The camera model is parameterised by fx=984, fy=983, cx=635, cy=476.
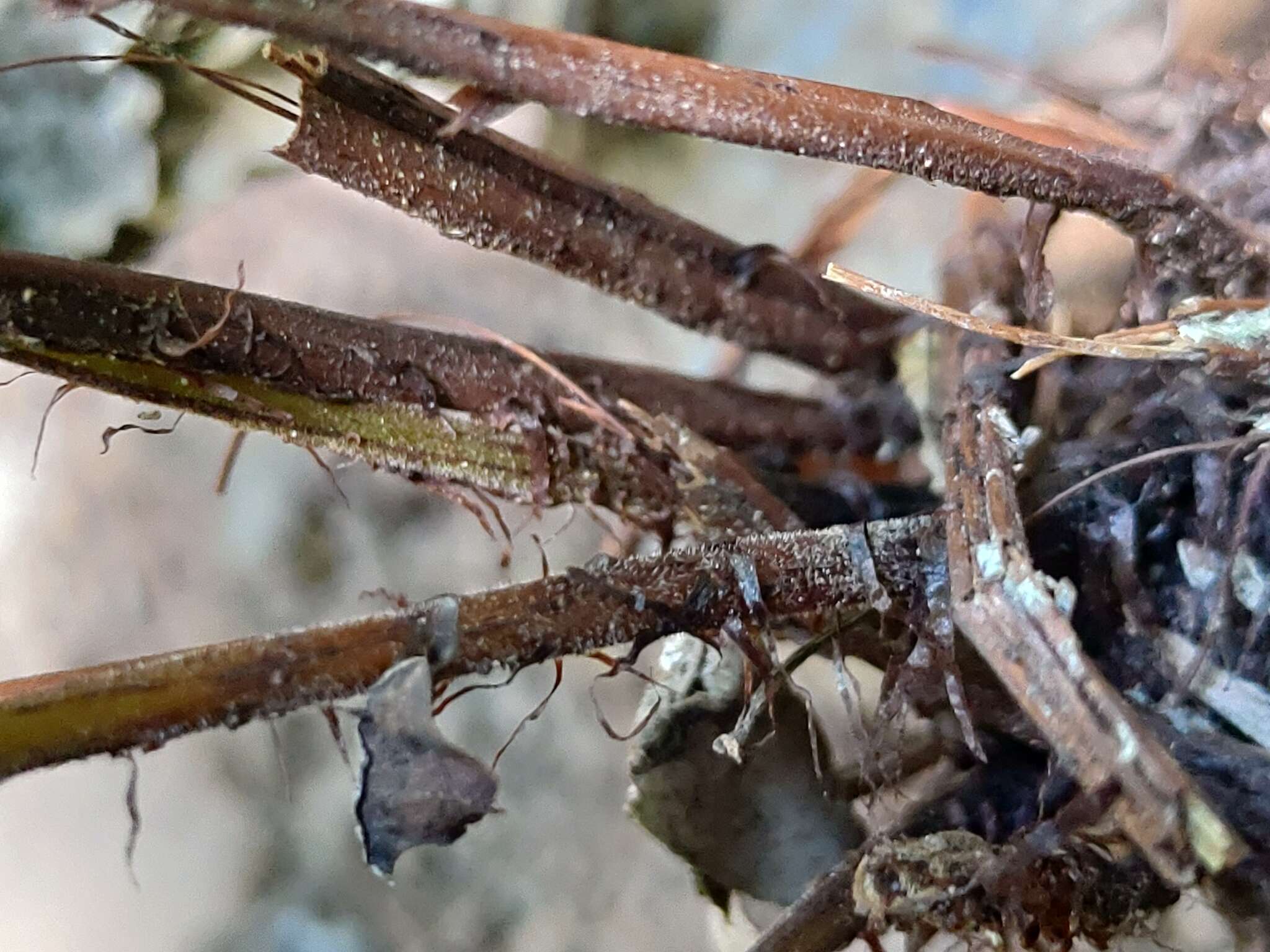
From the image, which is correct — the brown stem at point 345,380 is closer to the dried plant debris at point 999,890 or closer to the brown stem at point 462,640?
the brown stem at point 462,640

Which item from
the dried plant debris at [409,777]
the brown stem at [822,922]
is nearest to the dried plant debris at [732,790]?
the brown stem at [822,922]

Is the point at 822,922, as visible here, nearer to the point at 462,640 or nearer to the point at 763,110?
the point at 462,640

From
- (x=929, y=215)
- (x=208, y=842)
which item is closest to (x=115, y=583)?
(x=208, y=842)

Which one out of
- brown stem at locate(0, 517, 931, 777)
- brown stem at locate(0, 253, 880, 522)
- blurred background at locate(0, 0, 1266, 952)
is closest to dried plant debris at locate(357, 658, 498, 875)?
brown stem at locate(0, 517, 931, 777)

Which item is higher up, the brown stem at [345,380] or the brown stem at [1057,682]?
the brown stem at [1057,682]

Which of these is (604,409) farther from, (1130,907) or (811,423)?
(1130,907)

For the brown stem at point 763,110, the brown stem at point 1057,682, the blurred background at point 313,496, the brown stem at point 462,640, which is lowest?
the blurred background at point 313,496

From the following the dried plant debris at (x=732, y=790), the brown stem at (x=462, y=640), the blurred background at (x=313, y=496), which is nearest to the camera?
the brown stem at (x=462, y=640)

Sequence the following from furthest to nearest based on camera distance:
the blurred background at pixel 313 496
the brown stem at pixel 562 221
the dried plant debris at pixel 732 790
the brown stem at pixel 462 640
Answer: the blurred background at pixel 313 496
the dried plant debris at pixel 732 790
the brown stem at pixel 562 221
the brown stem at pixel 462 640
